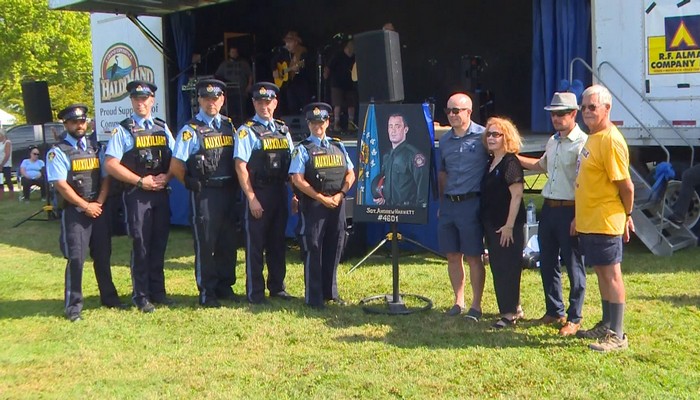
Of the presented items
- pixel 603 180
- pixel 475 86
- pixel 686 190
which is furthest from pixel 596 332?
pixel 475 86

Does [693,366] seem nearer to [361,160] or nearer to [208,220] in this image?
[361,160]

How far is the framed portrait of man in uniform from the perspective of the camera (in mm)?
5621

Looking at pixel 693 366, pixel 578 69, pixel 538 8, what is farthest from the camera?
pixel 538 8

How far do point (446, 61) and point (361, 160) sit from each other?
8.59m

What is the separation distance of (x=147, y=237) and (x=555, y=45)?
5537 millimetres

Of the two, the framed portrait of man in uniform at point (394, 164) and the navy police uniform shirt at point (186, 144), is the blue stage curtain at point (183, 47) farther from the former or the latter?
the framed portrait of man in uniform at point (394, 164)

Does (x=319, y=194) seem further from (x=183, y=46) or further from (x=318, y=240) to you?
(x=183, y=46)

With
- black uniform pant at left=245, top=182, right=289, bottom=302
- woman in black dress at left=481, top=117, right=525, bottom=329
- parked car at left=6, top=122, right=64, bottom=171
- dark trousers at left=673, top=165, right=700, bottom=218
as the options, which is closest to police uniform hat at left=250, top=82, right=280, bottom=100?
black uniform pant at left=245, top=182, right=289, bottom=302

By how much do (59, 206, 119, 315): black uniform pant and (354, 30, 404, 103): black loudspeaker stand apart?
2256mm

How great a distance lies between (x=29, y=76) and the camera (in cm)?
2856

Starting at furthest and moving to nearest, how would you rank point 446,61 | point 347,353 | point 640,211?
point 446,61
point 640,211
point 347,353

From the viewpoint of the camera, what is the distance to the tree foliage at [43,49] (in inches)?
1087

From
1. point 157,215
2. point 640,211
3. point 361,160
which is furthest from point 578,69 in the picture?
point 157,215

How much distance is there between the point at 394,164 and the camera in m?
5.70
